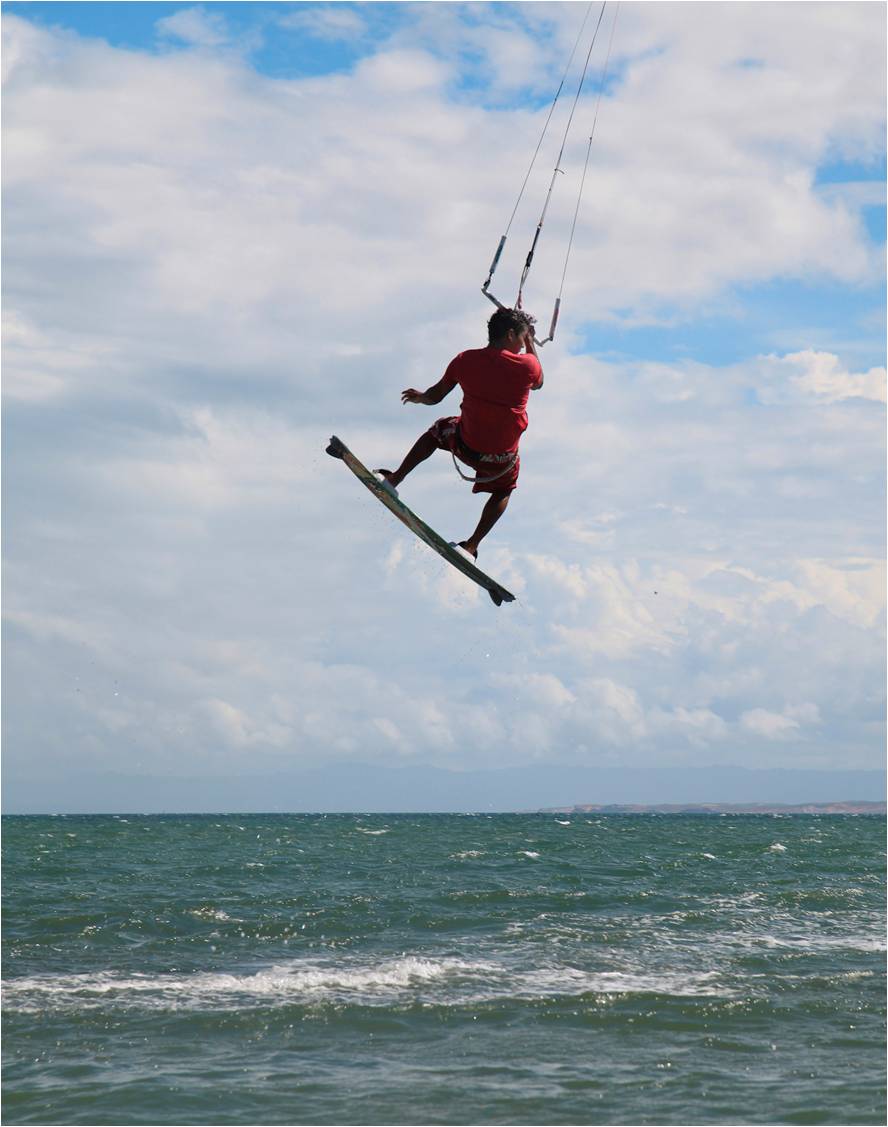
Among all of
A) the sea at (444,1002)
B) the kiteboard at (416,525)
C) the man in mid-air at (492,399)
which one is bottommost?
the sea at (444,1002)

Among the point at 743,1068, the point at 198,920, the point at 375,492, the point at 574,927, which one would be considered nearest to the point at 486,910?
the point at 574,927

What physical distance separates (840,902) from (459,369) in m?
24.0

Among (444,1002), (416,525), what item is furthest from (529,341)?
(444,1002)

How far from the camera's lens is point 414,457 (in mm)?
12367

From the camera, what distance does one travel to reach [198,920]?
2658cm

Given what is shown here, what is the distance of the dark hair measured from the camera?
11281mm

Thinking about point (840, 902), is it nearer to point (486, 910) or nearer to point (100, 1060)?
point (486, 910)

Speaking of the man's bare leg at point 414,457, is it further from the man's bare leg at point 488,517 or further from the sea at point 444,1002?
the sea at point 444,1002

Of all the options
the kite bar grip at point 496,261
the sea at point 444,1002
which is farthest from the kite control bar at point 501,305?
the sea at point 444,1002

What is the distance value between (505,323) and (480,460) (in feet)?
4.45

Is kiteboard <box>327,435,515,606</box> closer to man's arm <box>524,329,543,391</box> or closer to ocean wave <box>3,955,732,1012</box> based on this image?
man's arm <box>524,329,543,391</box>

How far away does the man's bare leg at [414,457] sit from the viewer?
40.2 feet

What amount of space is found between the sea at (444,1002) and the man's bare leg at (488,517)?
20.5ft

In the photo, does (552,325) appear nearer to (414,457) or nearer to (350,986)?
(414,457)
